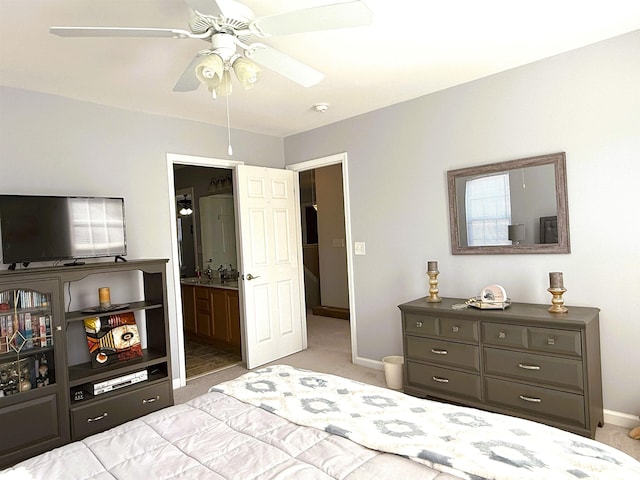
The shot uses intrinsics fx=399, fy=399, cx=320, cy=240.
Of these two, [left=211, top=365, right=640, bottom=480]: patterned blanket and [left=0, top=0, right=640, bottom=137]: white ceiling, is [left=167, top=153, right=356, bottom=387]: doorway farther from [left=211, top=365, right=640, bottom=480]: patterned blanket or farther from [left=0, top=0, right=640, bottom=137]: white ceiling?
[left=211, top=365, right=640, bottom=480]: patterned blanket

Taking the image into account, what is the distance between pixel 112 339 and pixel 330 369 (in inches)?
78.3

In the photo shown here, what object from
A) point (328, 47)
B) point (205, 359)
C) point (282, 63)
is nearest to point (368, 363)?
point (205, 359)

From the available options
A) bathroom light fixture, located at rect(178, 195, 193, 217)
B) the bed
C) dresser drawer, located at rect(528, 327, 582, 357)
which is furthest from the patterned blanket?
bathroom light fixture, located at rect(178, 195, 193, 217)

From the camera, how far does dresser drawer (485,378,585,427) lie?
2.38 metres

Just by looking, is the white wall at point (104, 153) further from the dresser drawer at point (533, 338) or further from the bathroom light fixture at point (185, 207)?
the dresser drawer at point (533, 338)

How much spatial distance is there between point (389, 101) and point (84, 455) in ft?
10.8

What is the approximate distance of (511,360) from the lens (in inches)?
103

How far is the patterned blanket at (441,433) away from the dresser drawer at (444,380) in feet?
4.09

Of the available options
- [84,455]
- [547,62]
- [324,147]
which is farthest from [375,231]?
[84,455]

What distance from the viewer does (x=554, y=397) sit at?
2.45 m

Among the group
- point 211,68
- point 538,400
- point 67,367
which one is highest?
point 211,68

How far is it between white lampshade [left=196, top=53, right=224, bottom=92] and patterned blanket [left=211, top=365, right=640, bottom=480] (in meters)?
1.47

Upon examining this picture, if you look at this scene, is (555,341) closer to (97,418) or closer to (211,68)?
(211,68)

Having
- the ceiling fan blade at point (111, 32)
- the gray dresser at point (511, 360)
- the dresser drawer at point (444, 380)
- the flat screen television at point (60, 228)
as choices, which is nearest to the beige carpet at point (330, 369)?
the gray dresser at point (511, 360)
